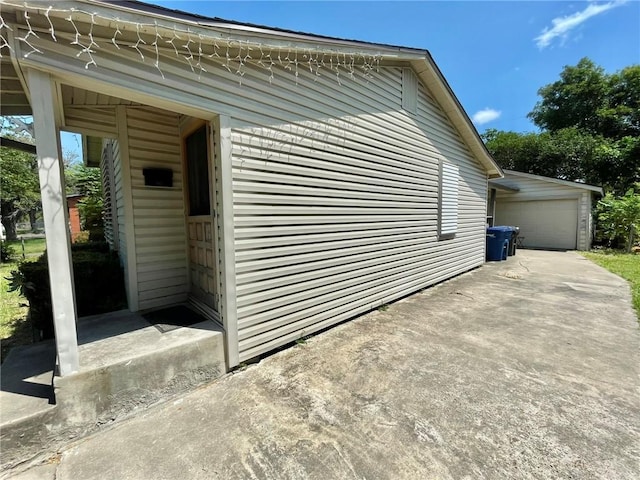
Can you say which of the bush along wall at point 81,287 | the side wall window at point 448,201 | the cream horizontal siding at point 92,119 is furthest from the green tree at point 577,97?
the bush along wall at point 81,287

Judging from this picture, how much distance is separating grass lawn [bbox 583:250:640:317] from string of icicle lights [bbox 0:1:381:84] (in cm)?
618

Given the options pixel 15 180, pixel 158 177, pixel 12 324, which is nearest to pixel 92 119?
pixel 158 177

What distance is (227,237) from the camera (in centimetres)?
273

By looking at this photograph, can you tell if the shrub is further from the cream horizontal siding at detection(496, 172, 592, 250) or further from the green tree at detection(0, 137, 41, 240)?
the cream horizontal siding at detection(496, 172, 592, 250)

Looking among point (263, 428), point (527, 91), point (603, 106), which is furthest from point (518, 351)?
point (527, 91)

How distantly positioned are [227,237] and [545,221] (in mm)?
15297

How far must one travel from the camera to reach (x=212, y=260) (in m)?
3.20

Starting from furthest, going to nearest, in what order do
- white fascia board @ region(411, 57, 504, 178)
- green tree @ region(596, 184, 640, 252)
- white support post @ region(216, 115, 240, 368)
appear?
green tree @ region(596, 184, 640, 252)
white fascia board @ region(411, 57, 504, 178)
white support post @ region(216, 115, 240, 368)

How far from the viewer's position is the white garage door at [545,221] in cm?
1256

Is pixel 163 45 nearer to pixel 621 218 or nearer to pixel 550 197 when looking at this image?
pixel 550 197

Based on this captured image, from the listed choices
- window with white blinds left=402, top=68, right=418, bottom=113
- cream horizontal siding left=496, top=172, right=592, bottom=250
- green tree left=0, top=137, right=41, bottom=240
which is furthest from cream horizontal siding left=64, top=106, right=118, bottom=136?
green tree left=0, top=137, right=41, bottom=240

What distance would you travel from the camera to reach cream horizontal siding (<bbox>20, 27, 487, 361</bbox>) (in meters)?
2.70

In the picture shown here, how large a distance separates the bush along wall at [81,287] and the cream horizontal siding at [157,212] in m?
0.61

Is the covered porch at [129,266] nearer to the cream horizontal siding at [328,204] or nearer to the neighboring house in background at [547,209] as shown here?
the cream horizontal siding at [328,204]
